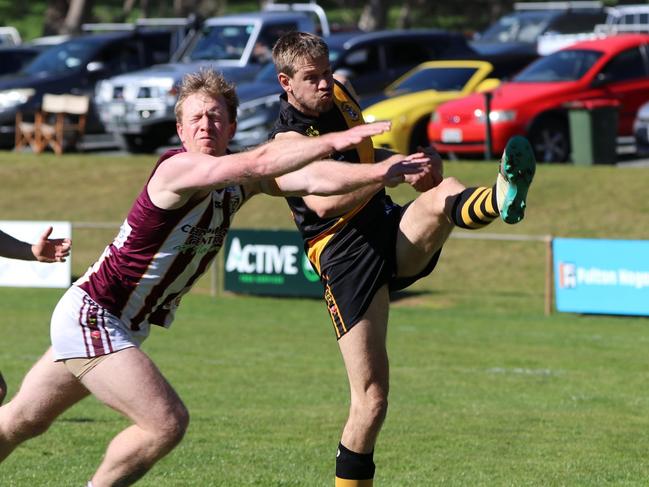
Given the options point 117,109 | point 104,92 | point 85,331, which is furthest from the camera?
point 104,92

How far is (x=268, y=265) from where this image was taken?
19391 mm

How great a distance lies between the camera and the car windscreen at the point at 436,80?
25.0m

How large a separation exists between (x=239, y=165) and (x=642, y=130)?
62.8ft

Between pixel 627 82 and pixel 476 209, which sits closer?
pixel 476 209

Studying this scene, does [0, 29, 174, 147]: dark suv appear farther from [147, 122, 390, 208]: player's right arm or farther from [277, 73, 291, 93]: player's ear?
[147, 122, 390, 208]: player's right arm

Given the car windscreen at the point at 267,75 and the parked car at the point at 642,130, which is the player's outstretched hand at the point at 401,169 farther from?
the car windscreen at the point at 267,75

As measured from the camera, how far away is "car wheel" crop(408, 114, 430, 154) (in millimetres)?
23641

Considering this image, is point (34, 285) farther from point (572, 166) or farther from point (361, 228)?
point (361, 228)

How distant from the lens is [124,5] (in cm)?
6656

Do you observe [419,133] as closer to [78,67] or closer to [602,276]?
[602,276]

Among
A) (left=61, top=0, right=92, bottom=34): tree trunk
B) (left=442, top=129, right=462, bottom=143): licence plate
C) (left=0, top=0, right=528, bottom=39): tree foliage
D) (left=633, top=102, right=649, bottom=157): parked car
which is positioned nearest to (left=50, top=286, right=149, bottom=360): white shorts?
(left=442, top=129, right=462, bottom=143): licence plate

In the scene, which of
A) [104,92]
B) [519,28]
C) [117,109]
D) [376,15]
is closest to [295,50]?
[117,109]

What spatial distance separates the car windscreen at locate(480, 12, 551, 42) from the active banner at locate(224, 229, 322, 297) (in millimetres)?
13387

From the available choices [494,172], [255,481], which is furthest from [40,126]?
[255,481]
